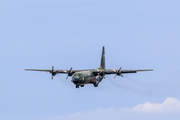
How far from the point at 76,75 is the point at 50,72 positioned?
35.0 feet

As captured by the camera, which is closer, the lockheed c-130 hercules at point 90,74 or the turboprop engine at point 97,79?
the lockheed c-130 hercules at point 90,74

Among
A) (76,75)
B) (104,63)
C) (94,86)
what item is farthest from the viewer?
(104,63)

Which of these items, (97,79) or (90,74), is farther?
(97,79)

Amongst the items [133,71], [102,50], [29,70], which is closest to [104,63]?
[102,50]

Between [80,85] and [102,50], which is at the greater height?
[102,50]

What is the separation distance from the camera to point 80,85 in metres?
103

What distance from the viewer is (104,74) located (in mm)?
109000

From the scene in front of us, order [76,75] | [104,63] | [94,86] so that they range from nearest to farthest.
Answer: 1. [76,75]
2. [94,86]
3. [104,63]

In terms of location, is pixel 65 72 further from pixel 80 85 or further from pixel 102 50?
pixel 102 50

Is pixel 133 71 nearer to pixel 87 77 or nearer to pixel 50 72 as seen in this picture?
pixel 87 77

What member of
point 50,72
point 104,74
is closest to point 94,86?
point 104,74

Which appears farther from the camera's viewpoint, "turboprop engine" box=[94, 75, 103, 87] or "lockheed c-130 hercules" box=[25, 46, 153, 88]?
"turboprop engine" box=[94, 75, 103, 87]

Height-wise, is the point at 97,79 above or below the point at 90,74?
below

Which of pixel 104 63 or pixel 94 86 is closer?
pixel 94 86
